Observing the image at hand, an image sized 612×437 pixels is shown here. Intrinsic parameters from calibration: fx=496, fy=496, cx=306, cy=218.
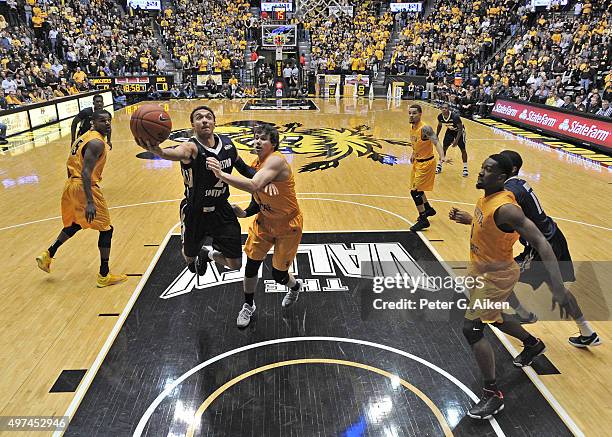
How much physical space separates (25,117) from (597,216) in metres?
16.3

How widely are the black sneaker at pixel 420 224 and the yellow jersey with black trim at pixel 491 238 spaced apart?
3.77 meters

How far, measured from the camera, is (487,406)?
364 centimetres

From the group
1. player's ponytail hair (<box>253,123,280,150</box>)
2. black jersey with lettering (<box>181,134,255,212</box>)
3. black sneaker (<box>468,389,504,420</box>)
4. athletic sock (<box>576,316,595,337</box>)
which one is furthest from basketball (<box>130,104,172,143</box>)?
athletic sock (<box>576,316,595,337</box>)

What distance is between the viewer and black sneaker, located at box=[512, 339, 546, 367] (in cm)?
418

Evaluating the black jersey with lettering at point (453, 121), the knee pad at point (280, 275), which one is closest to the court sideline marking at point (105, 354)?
the knee pad at point (280, 275)

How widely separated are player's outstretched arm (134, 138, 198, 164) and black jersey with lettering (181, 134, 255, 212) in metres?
0.08

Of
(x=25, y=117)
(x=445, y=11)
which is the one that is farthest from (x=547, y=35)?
(x=25, y=117)

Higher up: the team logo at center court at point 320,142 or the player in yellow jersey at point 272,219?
the player in yellow jersey at point 272,219

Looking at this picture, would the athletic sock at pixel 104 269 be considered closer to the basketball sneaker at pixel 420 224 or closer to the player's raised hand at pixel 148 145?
the player's raised hand at pixel 148 145

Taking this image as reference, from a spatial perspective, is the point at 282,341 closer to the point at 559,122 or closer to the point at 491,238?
the point at 491,238

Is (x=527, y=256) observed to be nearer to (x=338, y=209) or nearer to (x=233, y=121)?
(x=338, y=209)

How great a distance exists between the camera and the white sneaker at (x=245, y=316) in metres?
4.83

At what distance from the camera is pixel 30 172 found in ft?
36.8

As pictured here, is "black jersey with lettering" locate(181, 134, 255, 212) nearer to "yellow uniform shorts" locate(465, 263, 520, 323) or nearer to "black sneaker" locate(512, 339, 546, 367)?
"yellow uniform shorts" locate(465, 263, 520, 323)
